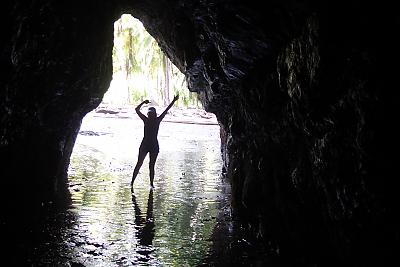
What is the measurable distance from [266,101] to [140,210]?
352 centimetres

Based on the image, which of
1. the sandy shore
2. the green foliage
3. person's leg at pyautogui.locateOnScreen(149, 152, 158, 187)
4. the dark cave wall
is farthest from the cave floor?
the green foliage

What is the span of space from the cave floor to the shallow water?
0.04ft

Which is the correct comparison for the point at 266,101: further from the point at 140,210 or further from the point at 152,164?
the point at 152,164

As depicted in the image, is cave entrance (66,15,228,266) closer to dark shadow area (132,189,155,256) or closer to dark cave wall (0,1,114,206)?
dark shadow area (132,189,155,256)

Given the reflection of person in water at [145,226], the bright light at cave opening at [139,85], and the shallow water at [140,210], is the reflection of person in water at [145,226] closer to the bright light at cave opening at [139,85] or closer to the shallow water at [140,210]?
the shallow water at [140,210]

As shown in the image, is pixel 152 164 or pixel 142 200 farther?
pixel 152 164

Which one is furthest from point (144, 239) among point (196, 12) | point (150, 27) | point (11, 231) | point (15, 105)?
point (150, 27)

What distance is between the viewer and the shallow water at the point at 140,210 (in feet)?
18.6

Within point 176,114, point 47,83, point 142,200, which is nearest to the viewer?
point 47,83

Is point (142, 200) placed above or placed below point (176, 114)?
below

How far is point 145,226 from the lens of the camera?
696cm

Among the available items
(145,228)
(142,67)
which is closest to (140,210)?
(145,228)

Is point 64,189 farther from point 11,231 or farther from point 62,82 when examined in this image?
point 11,231

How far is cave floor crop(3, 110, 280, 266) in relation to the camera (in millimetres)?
5535
